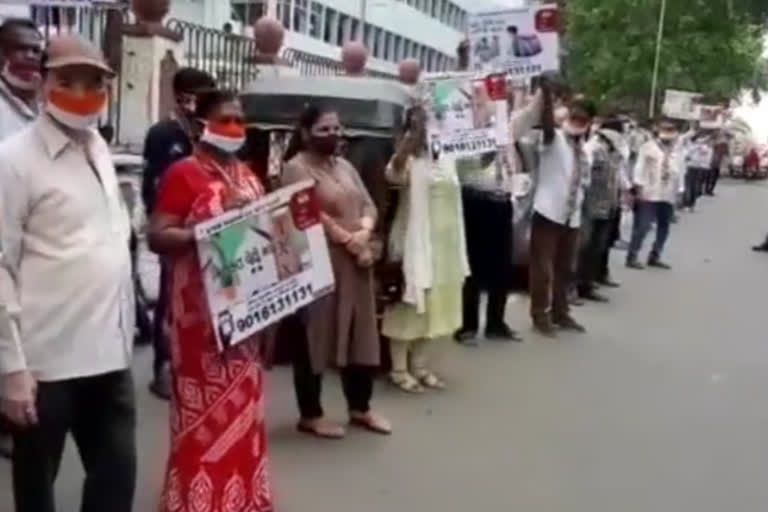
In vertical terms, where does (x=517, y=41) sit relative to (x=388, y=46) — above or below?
below

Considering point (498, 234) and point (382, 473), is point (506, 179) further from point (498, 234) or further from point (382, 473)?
point (382, 473)

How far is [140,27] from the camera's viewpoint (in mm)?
9445

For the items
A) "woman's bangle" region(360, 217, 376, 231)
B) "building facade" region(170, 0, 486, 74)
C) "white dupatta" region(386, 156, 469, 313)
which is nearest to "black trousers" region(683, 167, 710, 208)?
"building facade" region(170, 0, 486, 74)

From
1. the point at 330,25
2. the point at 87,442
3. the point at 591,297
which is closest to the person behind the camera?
the point at 87,442

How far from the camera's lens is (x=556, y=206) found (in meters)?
9.59

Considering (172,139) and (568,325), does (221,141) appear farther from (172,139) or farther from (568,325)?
(568,325)

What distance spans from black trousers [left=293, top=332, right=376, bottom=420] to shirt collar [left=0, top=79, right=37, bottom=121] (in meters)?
1.74

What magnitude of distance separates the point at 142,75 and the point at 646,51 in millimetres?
35561

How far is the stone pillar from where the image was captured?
30.9ft

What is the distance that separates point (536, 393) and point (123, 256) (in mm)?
4364

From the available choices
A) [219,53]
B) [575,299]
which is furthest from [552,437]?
[219,53]

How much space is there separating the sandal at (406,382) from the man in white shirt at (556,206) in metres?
2.38

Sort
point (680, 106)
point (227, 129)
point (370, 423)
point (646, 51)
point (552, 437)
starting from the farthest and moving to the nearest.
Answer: point (646, 51) → point (680, 106) → point (552, 437) → point (370, 423) → point (227, 129)

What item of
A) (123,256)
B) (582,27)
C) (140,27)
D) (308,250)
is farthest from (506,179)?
(582,27)
